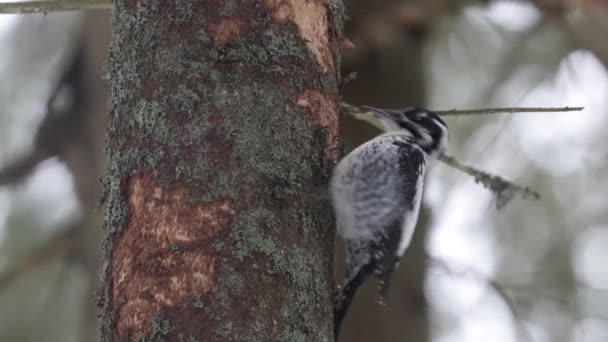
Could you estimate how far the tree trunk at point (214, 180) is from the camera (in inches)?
78.8

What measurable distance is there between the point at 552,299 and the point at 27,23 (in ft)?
10.3

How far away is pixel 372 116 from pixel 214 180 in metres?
1.26

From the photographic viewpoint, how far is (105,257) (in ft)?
7.10

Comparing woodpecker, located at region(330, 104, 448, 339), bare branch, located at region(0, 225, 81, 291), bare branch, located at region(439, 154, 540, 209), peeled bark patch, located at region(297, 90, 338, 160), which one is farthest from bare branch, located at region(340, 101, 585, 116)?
bare branch, located at region(0, 225, 81, 291)

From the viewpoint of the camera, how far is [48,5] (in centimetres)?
257

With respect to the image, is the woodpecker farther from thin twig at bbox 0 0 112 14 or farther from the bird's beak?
thin twig at bbox 0 0 112 14

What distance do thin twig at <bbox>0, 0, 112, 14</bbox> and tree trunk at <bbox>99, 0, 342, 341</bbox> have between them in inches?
8.5

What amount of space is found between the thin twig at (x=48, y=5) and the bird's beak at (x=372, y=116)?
920 mm

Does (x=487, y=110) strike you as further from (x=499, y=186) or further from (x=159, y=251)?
(x=159, y=251)

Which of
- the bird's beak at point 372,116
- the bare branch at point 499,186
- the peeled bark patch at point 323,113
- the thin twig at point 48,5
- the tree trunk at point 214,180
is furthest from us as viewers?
the bare branch at point 499,186

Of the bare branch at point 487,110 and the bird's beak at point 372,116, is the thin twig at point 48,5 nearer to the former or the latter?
Answer: the bare branch at point 487,110

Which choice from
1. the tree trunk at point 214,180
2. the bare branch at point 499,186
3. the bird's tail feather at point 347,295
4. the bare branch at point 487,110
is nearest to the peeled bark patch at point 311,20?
the tree trunk at point 214,180

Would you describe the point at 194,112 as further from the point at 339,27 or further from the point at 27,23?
the point at 27,23

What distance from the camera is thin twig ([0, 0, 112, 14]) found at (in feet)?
8.38
